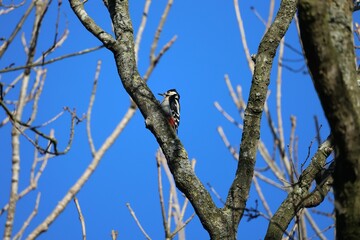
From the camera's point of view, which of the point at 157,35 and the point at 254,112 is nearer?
the point at 254,112

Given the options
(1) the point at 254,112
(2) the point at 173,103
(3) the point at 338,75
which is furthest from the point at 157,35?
(2) the point at 173,103

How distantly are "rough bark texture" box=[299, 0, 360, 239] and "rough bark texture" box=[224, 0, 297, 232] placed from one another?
3.42ft

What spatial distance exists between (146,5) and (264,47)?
1412 mm

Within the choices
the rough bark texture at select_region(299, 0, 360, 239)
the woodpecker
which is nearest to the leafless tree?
the rough bark texture at select_region(299, 0, 360, 239)

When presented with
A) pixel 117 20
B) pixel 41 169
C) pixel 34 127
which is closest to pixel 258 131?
pixel 117 20

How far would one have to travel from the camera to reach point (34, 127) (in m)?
2.59

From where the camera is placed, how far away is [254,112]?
3000 mm

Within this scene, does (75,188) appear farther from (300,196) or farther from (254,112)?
(300,196)

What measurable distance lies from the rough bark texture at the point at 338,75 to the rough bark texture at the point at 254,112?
3.42 ft

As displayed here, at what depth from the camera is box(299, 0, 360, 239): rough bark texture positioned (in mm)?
1536

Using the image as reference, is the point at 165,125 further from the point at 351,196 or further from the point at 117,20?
the point at 351,196

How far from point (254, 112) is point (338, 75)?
1449 millimetres

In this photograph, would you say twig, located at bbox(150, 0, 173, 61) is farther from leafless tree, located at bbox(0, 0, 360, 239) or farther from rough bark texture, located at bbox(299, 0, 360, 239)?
rough bark texture, located at bbox(299, 0, 360, 239)

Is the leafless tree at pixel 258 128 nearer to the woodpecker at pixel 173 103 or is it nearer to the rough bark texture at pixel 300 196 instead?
the rough bark texture at pixel 300 196
